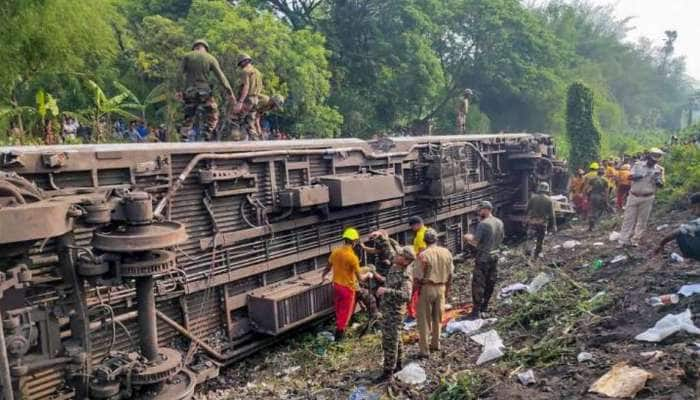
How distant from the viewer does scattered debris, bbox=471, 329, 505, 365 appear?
5926mm

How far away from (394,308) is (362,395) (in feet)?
3.27

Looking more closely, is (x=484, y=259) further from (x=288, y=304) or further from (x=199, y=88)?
(x=199, y=88)

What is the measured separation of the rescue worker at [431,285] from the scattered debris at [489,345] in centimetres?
62

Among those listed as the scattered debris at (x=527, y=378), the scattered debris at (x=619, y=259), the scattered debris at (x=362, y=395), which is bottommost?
the scattered debris at (x=362, y=395)

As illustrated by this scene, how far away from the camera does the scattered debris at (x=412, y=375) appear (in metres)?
5.78

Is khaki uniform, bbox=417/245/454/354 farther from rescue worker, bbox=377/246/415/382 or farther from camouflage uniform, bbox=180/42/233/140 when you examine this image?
camouflage uniform, bbox=180/42/233/140

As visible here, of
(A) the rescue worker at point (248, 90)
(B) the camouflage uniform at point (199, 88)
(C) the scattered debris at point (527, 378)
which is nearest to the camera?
(C) the scattered debris at point (527, 378)

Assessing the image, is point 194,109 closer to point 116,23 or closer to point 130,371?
point 130,371

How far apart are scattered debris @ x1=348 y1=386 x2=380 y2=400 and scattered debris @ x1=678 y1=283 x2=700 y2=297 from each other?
12.4ft

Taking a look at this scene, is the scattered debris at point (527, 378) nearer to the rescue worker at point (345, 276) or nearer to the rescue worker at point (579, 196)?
the rescue worker at point (345, 276)

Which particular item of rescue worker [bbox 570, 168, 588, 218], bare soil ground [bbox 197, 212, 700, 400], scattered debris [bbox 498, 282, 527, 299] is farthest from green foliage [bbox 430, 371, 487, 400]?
rescue worker [bbox 570, 168, 588, 218]

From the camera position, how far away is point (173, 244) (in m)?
4.36

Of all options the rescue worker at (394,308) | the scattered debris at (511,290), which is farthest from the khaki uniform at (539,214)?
the rescue worker at (394,308)

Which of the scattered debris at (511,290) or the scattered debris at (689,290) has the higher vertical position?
the scattered debris at (689,290)
